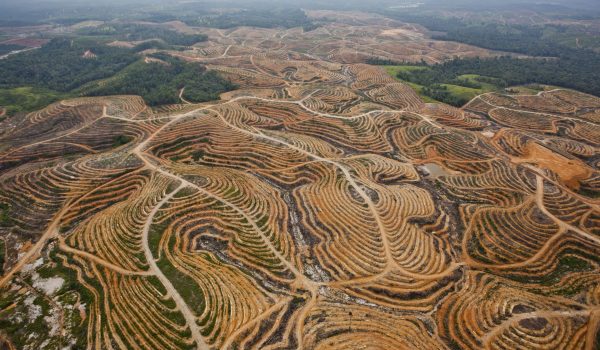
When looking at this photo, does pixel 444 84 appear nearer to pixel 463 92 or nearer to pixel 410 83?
pixel 463 92

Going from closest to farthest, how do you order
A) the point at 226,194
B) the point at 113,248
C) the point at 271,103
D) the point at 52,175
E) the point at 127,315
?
the point at 127,315 → the point at 113,248 → the point at 226,194 → the point at 52,175 → the point at 271,103

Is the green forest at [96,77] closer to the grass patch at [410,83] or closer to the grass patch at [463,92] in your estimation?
the grass patch at [410,83]

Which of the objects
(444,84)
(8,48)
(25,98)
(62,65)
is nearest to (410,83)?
(444,84)

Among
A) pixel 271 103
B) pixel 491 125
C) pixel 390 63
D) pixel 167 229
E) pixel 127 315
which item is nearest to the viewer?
pixel 127 315

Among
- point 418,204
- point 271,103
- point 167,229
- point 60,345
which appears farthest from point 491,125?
point 60,345

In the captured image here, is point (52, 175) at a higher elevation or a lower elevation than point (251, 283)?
higher

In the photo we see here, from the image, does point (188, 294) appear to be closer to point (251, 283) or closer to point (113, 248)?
point (251, 283)

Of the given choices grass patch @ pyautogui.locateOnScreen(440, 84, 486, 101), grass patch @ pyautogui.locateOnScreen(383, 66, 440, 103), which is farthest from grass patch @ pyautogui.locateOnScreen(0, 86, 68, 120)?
grass patch @ pyautogui.locateOnScreen(440, 84, 486, 101)
